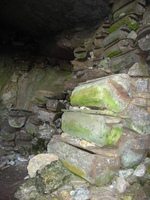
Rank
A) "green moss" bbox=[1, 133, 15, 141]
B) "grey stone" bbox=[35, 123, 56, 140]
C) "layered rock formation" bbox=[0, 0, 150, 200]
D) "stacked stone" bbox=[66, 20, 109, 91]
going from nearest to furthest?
"layered rock formation" bbox=[0, 0, 150, 200], "stacked stone" bbox=[66, 20, 109, 91], "grey stone" bbox=[35, 123, 56, 140], "green moss" bbox=[1, 133, 15, 141]

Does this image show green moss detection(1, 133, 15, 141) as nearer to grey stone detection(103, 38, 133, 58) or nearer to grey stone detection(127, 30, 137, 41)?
grey stone detection(103, 38, 133, 58)

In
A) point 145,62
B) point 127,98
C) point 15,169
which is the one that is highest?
point 145,62

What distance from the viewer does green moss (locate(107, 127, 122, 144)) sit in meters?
1.50

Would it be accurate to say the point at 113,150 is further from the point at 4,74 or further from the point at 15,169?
the point at 4,74

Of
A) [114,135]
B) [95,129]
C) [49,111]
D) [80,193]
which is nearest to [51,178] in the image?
[80,193]

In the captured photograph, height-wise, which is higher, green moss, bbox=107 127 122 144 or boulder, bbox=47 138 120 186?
green moss, bbox=107 127 122 144

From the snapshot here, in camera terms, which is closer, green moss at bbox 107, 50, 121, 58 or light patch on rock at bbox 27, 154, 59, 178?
light patch on rock at bbox 27, 154, 59, 178

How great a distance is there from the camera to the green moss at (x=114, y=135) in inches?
59.1

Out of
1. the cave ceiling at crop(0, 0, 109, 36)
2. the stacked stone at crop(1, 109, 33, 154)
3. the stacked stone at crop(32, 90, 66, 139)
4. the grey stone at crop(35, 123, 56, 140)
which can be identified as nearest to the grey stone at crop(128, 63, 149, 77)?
the stacked stone at crop(32, 90, 66, 139)

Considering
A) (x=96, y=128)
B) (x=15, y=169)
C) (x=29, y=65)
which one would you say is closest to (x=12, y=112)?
(x=15, y=169)

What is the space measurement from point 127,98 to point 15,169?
3.49 m

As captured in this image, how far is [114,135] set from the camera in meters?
1.52

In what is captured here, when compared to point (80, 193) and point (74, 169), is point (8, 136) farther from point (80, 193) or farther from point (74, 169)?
point (80, 193)

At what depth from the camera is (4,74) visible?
7832 millimetres
